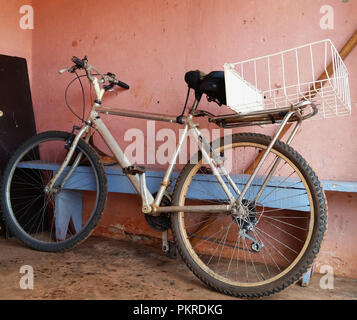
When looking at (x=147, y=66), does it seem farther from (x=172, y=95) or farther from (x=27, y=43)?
(x=27, y=43)

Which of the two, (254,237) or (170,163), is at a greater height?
(170,163)

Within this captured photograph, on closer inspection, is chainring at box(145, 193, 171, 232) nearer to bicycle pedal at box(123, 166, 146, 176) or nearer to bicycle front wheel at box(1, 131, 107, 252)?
bicycle pedal at box(123, 166, 146, 176)

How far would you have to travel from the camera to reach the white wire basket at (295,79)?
1559 millimetres

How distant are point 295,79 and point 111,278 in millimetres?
1491

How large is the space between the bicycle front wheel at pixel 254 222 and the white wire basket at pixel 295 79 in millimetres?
223

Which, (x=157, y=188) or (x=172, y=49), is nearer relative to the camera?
(x=157, y=188)

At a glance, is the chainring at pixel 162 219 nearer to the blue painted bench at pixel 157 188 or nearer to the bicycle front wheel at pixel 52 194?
the blue painted bench at pixel 157 188

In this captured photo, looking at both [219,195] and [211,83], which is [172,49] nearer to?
[211,83]

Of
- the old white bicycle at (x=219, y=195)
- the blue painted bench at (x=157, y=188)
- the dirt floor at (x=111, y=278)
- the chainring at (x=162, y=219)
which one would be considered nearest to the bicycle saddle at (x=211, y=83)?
the old white bicycle at (x=219, y=195)

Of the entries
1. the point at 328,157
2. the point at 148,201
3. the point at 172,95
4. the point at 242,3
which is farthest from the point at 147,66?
the point at 328,157

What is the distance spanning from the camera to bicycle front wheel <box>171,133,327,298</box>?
1.46 meters

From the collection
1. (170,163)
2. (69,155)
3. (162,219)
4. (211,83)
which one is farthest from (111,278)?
(211,83)

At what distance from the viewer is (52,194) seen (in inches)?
81.6

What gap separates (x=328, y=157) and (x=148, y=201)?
40.3 inches
